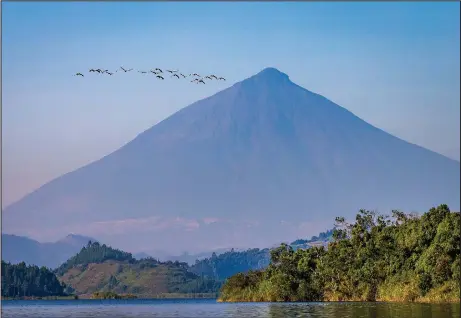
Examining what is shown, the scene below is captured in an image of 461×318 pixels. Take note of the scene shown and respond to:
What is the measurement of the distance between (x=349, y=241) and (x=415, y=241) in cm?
977

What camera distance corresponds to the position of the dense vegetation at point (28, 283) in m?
126

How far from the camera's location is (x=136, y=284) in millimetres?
159125

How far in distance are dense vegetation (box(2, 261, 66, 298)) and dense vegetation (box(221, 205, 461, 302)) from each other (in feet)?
193

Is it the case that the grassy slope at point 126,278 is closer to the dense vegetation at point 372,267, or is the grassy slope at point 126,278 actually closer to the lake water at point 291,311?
the dense vegetation at point 372,267

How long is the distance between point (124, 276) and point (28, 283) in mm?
40176

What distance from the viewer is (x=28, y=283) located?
12694 centimetres

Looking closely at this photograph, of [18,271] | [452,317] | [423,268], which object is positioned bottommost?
[452,317]

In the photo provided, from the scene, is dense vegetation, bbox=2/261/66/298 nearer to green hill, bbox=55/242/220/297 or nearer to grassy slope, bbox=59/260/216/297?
green hill, bbox=55/242/220/297


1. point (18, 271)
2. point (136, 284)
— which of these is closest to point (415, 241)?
point (18, 271)

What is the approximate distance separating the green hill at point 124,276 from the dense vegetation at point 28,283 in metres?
20.9

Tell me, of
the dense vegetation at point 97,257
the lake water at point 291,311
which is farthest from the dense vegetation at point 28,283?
the lake water at point 291,311

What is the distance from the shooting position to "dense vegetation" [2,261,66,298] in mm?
126175

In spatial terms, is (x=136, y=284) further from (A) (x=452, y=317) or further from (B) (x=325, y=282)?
(A) (x=452, y=317)

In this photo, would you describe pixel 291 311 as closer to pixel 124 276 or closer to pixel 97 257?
pixel 124 276
